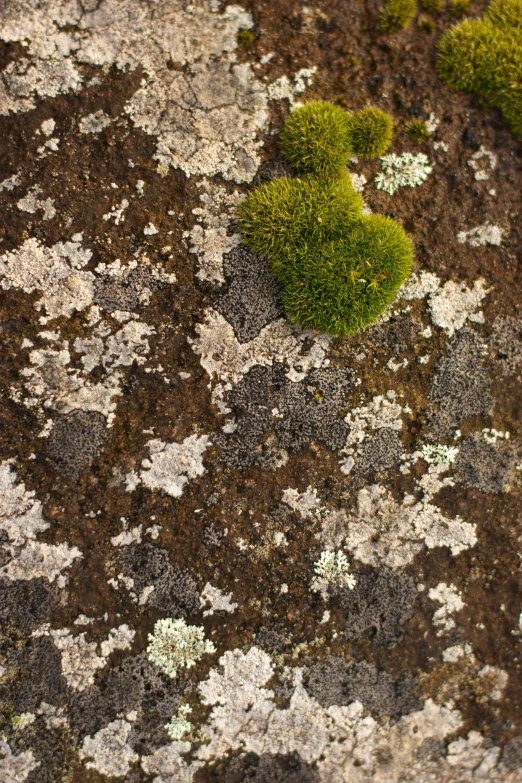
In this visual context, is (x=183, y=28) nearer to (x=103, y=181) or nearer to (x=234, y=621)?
(x=103, y=181)

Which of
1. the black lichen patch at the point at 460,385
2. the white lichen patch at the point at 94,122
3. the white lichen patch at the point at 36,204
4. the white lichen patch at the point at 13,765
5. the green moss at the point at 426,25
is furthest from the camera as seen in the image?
the green moss at the point at 426,25

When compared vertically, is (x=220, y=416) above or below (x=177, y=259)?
below

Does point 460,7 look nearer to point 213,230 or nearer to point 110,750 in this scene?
point 213,230

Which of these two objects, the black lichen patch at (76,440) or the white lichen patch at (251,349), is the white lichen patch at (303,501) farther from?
the black lichen patch at (76,440)

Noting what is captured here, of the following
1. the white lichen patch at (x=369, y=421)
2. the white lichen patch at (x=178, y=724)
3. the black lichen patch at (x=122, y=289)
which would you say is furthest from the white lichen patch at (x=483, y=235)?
the white lichen patch at (x=178, y=724)

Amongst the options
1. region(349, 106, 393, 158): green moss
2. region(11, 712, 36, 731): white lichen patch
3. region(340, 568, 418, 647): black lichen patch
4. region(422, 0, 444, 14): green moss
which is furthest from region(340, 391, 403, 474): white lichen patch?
region(422, 0, 444, 14): green moss

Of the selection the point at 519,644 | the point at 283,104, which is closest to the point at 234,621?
the point at 519,644

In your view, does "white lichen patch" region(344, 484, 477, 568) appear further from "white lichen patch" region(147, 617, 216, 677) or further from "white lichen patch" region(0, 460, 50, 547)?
"white lichen patch" region(0, 460, 50, 547)
